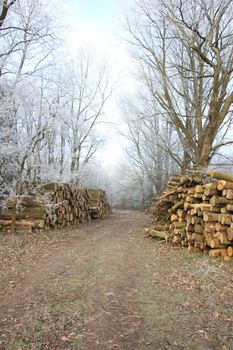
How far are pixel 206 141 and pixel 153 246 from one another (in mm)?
5194

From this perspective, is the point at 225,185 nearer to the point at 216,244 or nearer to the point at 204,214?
the point at 204,214

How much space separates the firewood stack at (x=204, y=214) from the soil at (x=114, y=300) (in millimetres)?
435

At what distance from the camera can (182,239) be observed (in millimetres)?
8828

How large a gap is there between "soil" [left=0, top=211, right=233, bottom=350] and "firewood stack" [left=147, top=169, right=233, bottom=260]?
435 mm

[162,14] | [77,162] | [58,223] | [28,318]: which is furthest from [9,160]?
[77,162]

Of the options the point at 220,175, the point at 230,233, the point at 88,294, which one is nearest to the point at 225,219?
the point at 230,233

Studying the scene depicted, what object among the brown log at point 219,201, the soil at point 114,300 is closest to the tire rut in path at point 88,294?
the soil at point 114,300

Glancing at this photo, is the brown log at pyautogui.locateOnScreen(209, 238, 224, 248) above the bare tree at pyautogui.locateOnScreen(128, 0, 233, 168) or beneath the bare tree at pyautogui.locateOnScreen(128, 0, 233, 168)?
beneath

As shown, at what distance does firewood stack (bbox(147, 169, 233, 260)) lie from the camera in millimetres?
7141

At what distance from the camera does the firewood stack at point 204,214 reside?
7141 mm

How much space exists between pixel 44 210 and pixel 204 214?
19.1ft

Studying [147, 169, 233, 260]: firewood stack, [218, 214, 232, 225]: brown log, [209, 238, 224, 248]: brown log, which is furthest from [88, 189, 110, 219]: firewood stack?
[218, 214, 232, 225]: brown log

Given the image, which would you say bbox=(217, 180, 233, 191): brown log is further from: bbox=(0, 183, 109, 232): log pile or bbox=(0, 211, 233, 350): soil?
bbox=(0, 183, 109, 232): log pile

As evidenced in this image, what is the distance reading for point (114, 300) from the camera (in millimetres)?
4523
